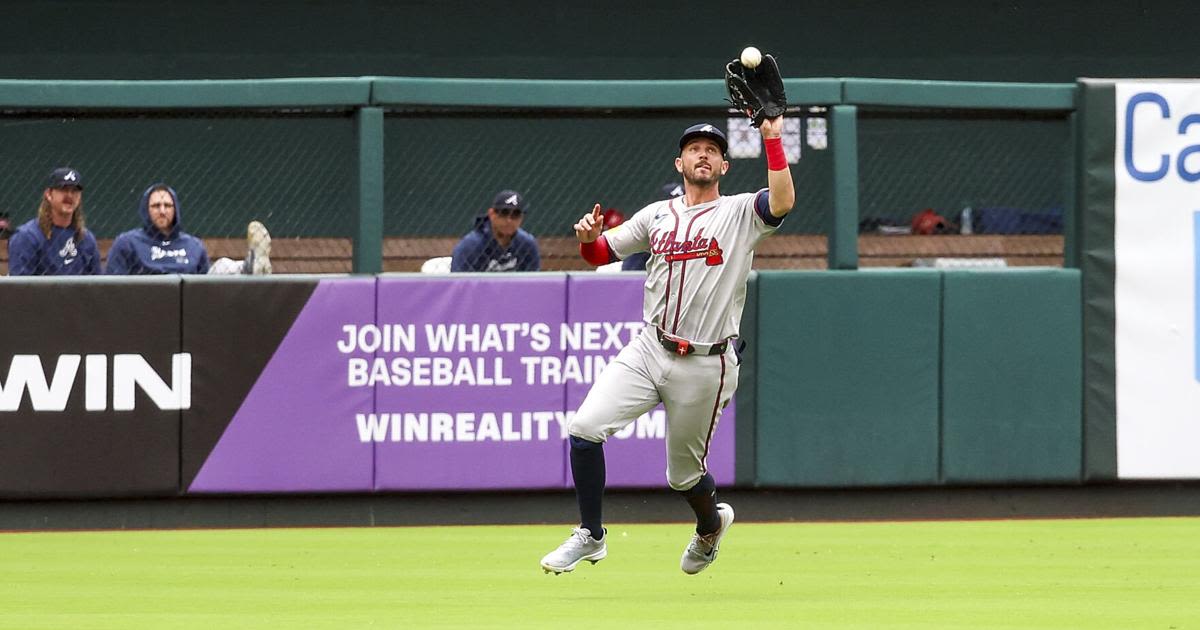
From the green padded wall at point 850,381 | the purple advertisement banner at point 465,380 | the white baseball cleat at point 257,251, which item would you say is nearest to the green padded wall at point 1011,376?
the green padded wall at point 850,381

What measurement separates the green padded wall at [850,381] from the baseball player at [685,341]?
2.51 meters

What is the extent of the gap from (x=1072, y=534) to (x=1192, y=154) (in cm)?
228

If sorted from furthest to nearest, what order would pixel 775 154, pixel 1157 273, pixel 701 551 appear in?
pixel 1157 273
pixel 701 551
pixel 775 154

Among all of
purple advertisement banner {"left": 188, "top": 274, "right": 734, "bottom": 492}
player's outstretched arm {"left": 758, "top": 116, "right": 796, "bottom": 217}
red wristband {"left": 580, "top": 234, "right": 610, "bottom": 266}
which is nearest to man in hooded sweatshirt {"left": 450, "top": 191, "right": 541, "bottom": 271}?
purple advertisement banner {"left": 188, "top": 274, "right": 734, "bottom": 492}

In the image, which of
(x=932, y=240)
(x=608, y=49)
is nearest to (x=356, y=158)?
(x=932, y=240)

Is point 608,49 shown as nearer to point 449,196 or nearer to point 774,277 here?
point 449,196

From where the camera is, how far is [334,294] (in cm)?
959

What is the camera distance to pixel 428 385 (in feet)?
31.7

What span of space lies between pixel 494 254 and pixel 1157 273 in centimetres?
371

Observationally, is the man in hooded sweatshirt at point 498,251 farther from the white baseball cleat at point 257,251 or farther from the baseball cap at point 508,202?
the white baseball cleat at point 257,251

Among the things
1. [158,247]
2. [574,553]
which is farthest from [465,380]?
[574,553]

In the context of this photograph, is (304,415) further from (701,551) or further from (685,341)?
(685,341)

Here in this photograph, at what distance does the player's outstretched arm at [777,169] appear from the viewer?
6.82 meters

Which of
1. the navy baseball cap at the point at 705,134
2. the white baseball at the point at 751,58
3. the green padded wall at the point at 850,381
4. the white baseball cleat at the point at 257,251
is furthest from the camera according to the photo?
the white baseball cleat at the point at 257,251
